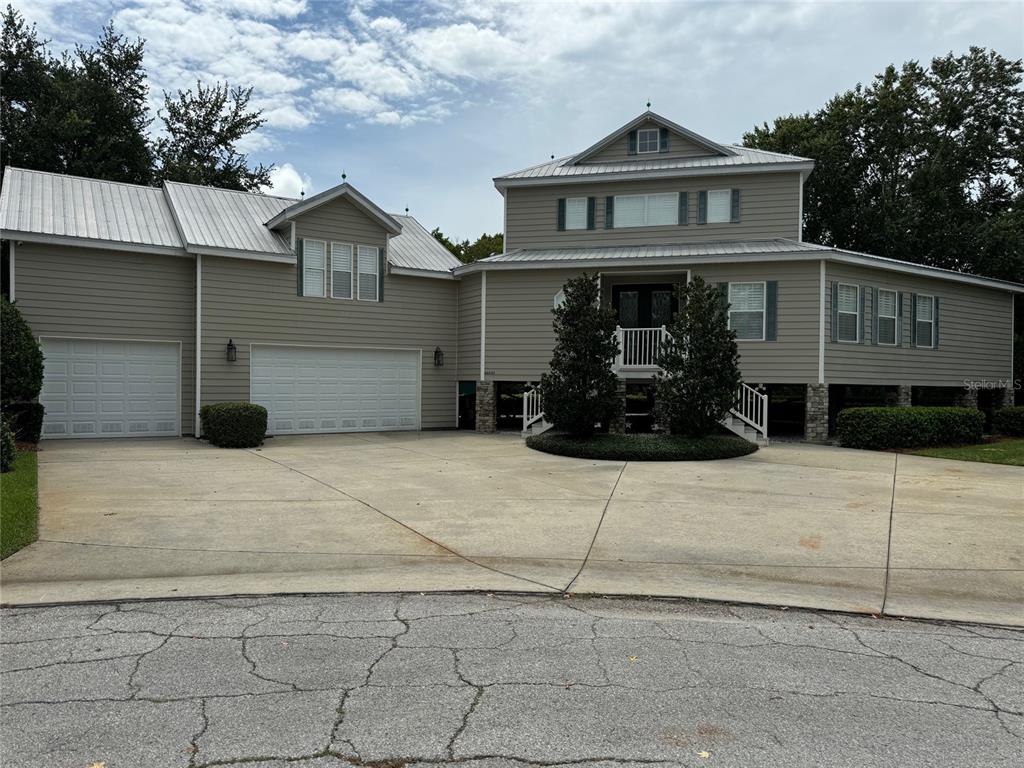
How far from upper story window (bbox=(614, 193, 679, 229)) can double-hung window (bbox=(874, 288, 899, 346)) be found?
561 centimetres

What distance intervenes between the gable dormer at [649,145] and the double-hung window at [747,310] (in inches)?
182

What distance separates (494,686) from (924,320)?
19222 mm

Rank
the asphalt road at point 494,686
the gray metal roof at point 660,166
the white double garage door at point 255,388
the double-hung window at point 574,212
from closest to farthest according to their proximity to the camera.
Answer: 1. the asphalt road at point 494,686
2. the white double garage door at point 255,388
3. the gray metal roof at point 660,166
4. the double-hung window at point 574,212

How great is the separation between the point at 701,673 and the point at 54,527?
6.54m

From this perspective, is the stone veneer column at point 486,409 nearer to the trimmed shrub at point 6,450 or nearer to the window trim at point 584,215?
the window trim at point 584,215

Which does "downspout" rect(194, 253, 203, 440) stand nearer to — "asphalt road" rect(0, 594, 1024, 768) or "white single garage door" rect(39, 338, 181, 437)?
"white single garage door" rect(39, 338, 181, 437)

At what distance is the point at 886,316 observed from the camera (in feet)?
59.1

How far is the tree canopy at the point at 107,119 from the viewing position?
25.5 metres

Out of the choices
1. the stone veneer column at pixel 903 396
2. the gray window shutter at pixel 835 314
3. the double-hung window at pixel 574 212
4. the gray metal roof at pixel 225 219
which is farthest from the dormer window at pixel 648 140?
the gray metal roof at pixel 225 219

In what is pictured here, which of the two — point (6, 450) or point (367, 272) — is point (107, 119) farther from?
point (6, 450)

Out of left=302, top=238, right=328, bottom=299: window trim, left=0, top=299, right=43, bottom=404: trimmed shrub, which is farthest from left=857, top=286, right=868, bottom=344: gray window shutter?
left=0, top=299, right=43, bottom=404: trimmed shrub

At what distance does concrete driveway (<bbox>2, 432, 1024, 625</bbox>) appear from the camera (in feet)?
18.4

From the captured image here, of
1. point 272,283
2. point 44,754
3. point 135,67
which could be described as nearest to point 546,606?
point 44,754

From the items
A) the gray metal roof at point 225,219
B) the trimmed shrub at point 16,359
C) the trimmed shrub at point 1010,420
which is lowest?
the trimmed shrub at point 1010,420
